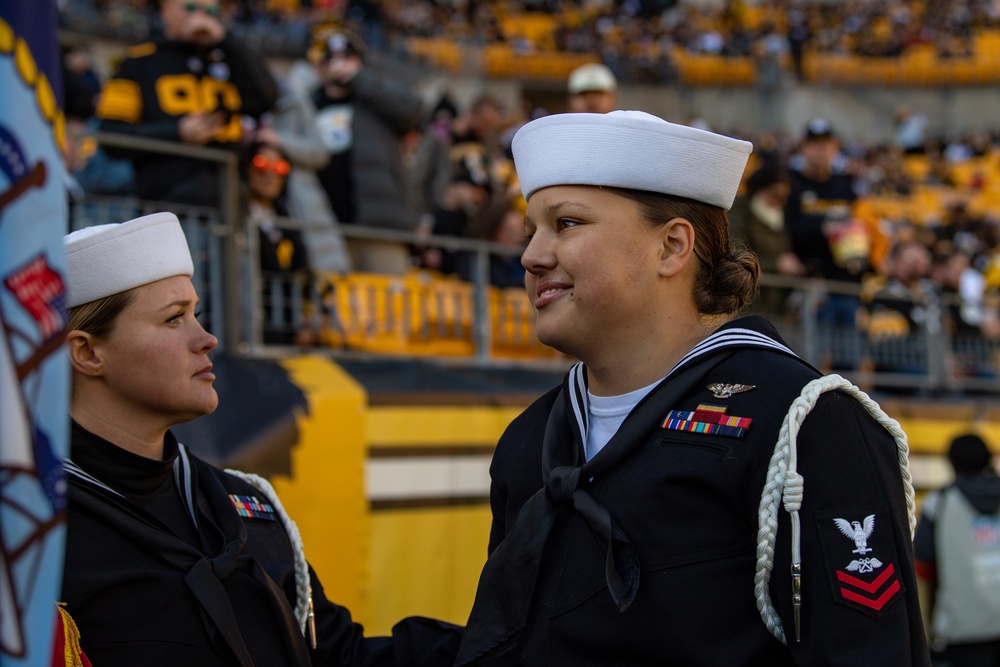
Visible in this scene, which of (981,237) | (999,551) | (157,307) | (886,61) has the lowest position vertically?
(999,551)

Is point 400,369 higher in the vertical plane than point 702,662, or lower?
lower

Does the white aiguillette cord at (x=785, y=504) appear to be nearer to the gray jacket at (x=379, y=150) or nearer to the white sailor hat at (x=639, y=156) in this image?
the white sailor hat at (x=639, y=156)

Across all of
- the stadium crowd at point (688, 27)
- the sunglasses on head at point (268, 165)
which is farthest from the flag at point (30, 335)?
the stadium crowd at point (688, 27)

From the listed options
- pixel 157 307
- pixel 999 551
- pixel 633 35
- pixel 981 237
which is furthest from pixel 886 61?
pixel 157 307

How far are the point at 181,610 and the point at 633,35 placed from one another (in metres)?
29.3

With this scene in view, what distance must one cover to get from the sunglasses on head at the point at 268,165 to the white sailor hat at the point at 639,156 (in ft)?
14.3

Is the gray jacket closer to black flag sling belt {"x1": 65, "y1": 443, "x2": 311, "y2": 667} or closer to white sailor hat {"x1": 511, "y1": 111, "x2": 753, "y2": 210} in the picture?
black flag sling belt {"x1": 65, "y1": 443, "x2": 311, "y2": 667}

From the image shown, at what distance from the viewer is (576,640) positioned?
6.84 feet

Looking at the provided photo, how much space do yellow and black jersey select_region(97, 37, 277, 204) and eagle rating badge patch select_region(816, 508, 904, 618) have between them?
178 inches

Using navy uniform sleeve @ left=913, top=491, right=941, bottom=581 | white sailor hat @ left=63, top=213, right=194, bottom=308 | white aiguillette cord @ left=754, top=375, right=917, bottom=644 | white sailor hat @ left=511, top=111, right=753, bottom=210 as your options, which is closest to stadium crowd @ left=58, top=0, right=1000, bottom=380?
navy uniform sleeve @ left=913, top=491, right=941, bottom=581

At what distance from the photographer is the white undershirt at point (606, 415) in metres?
2.27

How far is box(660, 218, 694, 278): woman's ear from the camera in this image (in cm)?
226

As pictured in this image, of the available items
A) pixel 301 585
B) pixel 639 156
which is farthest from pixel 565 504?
pixel 301 585

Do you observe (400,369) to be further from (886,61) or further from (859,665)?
(886,61)
